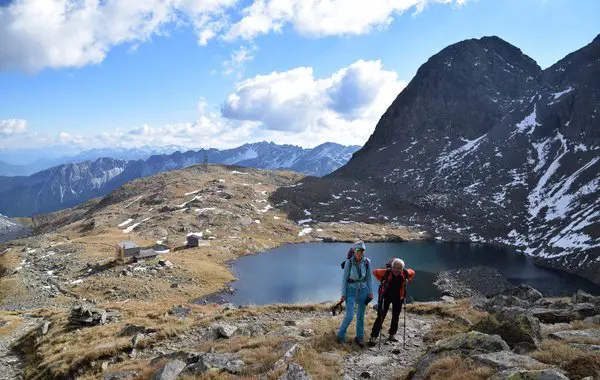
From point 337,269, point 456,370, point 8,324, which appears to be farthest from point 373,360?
point 337,269

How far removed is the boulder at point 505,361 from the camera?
10008 mm

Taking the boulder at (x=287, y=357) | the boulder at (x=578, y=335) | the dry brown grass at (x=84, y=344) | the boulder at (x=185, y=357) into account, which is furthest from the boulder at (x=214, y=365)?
the boulder at (x=578, y=335)

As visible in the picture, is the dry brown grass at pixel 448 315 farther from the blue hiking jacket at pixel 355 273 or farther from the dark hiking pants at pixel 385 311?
the blue hiking jacket at pixel 355 273

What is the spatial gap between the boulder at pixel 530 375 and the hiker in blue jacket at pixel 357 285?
6650mm

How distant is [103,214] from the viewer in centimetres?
13712

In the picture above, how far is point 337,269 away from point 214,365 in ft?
269

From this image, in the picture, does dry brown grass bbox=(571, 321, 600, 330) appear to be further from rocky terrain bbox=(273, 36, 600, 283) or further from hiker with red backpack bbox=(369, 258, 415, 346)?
rocky terrain bbox=(273, 36, 600, 283)

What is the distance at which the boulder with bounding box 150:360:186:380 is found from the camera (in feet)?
41.9

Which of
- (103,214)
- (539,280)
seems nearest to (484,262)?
(539,280)

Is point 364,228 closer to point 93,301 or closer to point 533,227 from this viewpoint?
point 533,227

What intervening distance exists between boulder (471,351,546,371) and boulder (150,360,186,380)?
9.47 m

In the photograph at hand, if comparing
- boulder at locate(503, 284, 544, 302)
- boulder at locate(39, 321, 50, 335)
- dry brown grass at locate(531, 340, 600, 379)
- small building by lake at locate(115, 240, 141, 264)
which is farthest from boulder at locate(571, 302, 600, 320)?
small building by lake at locate(115, 240, 141, 264)

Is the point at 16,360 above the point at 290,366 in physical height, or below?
below

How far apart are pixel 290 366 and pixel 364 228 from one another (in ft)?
469
